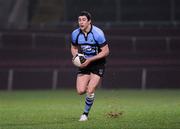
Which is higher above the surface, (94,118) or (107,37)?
(94,118)

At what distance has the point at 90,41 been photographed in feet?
50.9

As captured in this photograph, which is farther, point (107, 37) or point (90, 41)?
A: point (107, 37)

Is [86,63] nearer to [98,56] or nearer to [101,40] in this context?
[98,56]

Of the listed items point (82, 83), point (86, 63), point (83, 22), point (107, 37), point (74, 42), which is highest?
point (83, 22)

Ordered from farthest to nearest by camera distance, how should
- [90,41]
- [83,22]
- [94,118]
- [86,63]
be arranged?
1. [94,118]
2. [90,41]
3. [86,63]
4. [83,22]

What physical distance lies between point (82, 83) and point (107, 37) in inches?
799

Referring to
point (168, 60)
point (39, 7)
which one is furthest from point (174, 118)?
point (39, 7)

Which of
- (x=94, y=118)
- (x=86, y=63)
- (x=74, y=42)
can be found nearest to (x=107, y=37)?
(x=74, y=42)

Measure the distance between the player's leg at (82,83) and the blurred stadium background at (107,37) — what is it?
14425mm

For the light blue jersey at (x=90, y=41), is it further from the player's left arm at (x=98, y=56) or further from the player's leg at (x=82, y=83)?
the player's leg at (x=82, y=83)

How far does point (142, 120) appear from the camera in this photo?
48.9ft

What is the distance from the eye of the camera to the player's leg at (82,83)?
15.5 metres

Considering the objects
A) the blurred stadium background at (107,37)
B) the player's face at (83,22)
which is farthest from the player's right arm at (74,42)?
the blurred stadium background at (107,37)

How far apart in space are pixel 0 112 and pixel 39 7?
23.7 m
